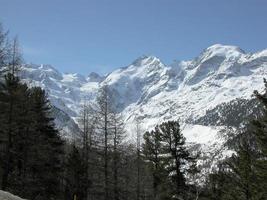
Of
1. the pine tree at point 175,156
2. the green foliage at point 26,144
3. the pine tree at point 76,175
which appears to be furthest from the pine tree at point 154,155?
the green foliage at point 26,144

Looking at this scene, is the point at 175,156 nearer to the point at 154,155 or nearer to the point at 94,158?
the point at 154,155

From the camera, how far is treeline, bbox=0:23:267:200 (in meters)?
36.4

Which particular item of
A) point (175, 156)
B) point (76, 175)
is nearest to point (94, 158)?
point (76, 175)

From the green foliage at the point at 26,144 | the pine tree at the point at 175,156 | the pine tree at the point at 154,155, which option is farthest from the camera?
the pine tree at the point at 154,155

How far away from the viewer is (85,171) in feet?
145

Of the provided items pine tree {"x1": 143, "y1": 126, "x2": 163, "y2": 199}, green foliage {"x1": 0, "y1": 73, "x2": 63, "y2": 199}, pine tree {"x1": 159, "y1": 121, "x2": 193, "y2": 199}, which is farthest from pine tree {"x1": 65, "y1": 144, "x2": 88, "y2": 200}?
pine tree {"x1": 159, "y1": 121, "x2": 193, "y2": 199}

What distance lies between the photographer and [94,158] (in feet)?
147

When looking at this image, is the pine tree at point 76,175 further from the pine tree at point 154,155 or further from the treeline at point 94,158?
the pine tree at point 154,155

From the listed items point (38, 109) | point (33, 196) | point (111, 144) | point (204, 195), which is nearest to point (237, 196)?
point (204, 195)

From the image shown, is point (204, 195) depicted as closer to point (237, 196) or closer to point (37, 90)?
point (237, 196)

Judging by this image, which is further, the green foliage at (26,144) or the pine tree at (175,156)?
the pine tree at (175,156)

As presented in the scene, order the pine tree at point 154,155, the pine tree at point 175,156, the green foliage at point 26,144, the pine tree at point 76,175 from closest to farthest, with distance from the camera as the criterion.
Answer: the green foliage at point 26,144 → the pine tree at point 76,175 → the pine tree at point 175,156 → the pine tree at point 154,155

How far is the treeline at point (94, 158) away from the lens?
119 feet

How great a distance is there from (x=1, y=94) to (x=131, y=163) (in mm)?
20065
